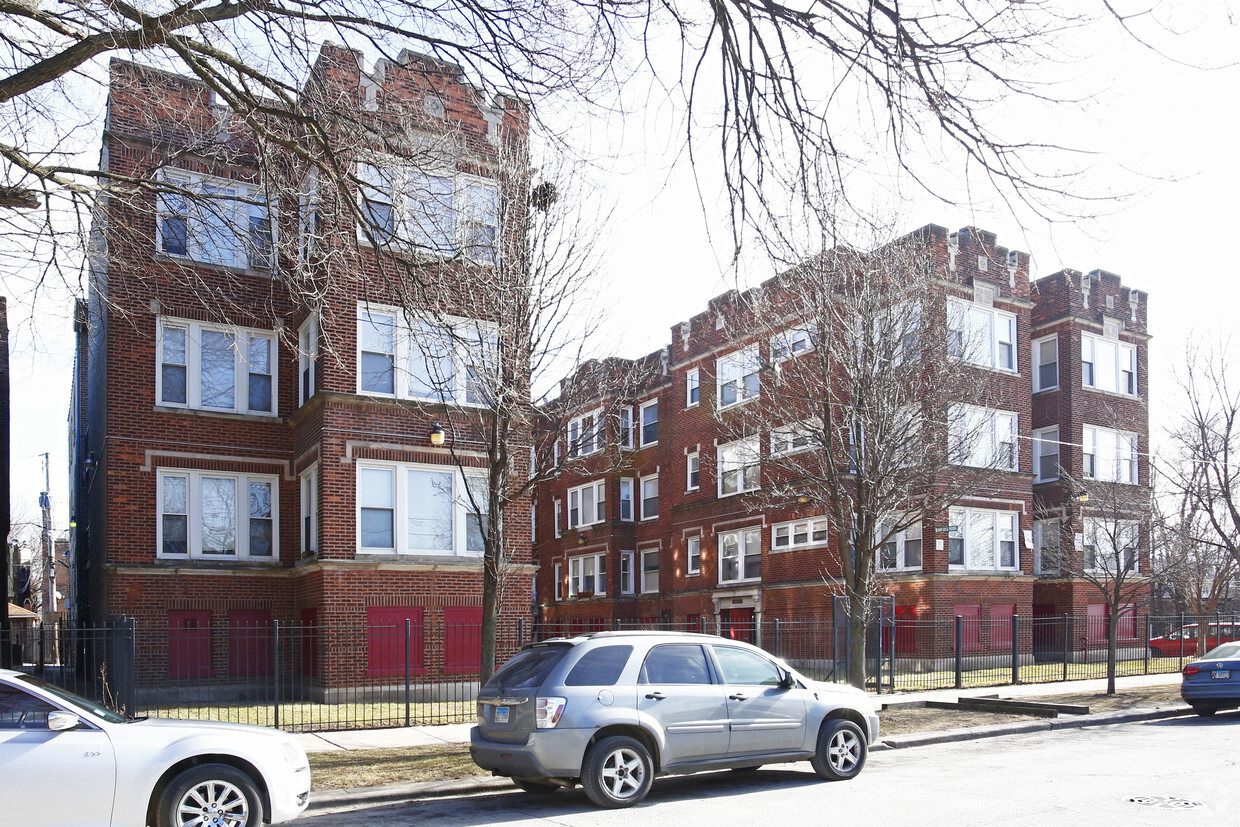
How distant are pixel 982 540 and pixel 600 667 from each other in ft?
70.4

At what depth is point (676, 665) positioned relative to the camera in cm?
1079

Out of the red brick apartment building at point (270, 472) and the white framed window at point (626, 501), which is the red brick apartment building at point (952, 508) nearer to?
the white framed window at point (626, 501)

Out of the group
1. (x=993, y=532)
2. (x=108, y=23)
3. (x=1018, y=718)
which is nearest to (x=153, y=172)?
(x=108, y=23)

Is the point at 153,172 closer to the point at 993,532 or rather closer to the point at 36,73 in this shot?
the point at 36,73

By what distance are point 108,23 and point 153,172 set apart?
3065 millimetres

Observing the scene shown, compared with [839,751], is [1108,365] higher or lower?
higher

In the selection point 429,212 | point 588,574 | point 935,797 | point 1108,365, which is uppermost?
point 1108,365

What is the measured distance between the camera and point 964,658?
2652 centimetres

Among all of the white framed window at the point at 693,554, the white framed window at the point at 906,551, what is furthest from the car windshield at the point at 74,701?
the white framed window at the point at 693,554

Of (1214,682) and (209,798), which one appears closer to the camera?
(209,798)

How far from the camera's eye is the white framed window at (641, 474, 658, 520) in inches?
1532

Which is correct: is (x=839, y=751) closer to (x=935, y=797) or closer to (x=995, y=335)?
(x=935, y=797)

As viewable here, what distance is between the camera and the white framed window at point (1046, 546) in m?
30.5

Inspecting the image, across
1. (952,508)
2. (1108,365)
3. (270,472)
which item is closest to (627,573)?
(952,508)
